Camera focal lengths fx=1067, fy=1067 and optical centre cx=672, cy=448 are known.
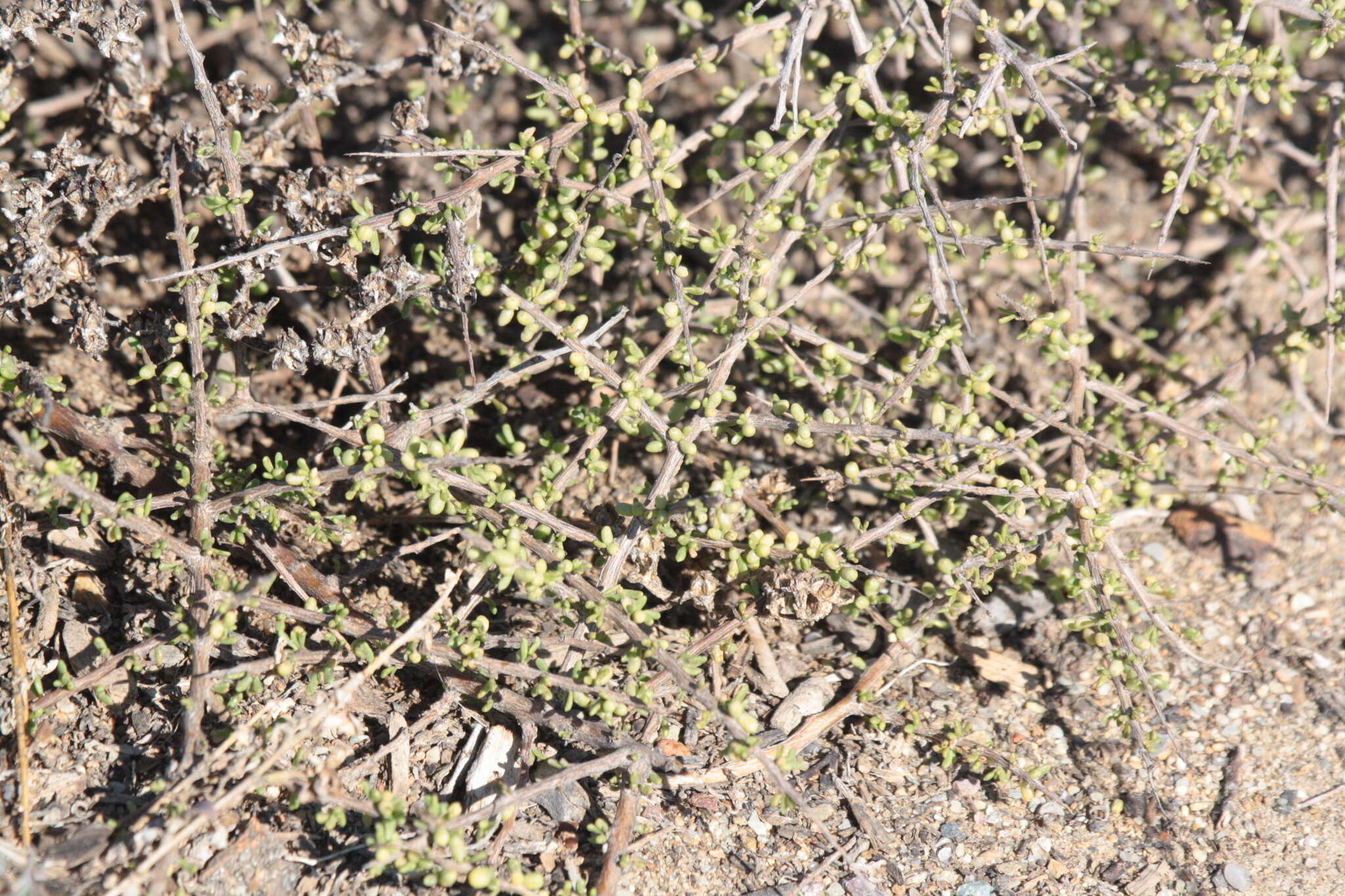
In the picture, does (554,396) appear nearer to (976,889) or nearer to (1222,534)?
(976,889)

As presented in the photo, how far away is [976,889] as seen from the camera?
2.34 meters

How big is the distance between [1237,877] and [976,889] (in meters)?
0.60

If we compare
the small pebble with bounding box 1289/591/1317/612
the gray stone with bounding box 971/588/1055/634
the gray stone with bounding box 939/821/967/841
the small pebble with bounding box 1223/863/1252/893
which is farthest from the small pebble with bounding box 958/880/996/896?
the small pebble with bounding box 1289/591/1317/612

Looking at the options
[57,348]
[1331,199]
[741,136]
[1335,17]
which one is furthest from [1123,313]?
[57,348]

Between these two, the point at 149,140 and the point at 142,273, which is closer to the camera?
the point at 149,140

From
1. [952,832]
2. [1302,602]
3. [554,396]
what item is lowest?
[1302,602]

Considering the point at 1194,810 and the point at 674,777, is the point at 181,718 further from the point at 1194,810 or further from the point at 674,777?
the point at 1194,810

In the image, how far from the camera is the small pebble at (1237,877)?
2361 millimetres

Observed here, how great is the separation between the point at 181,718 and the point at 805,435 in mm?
1530

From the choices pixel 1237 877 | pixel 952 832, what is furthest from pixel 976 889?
pixel 1237 877

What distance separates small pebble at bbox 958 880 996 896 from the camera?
2.33 meters

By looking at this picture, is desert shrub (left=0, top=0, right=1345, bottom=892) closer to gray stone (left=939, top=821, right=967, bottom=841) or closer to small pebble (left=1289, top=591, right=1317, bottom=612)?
gray stone (left=939, top=821, right=967, bottom=841)

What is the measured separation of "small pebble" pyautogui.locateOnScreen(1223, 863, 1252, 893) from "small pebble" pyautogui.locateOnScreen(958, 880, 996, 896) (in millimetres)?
538

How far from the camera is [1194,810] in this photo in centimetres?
253
